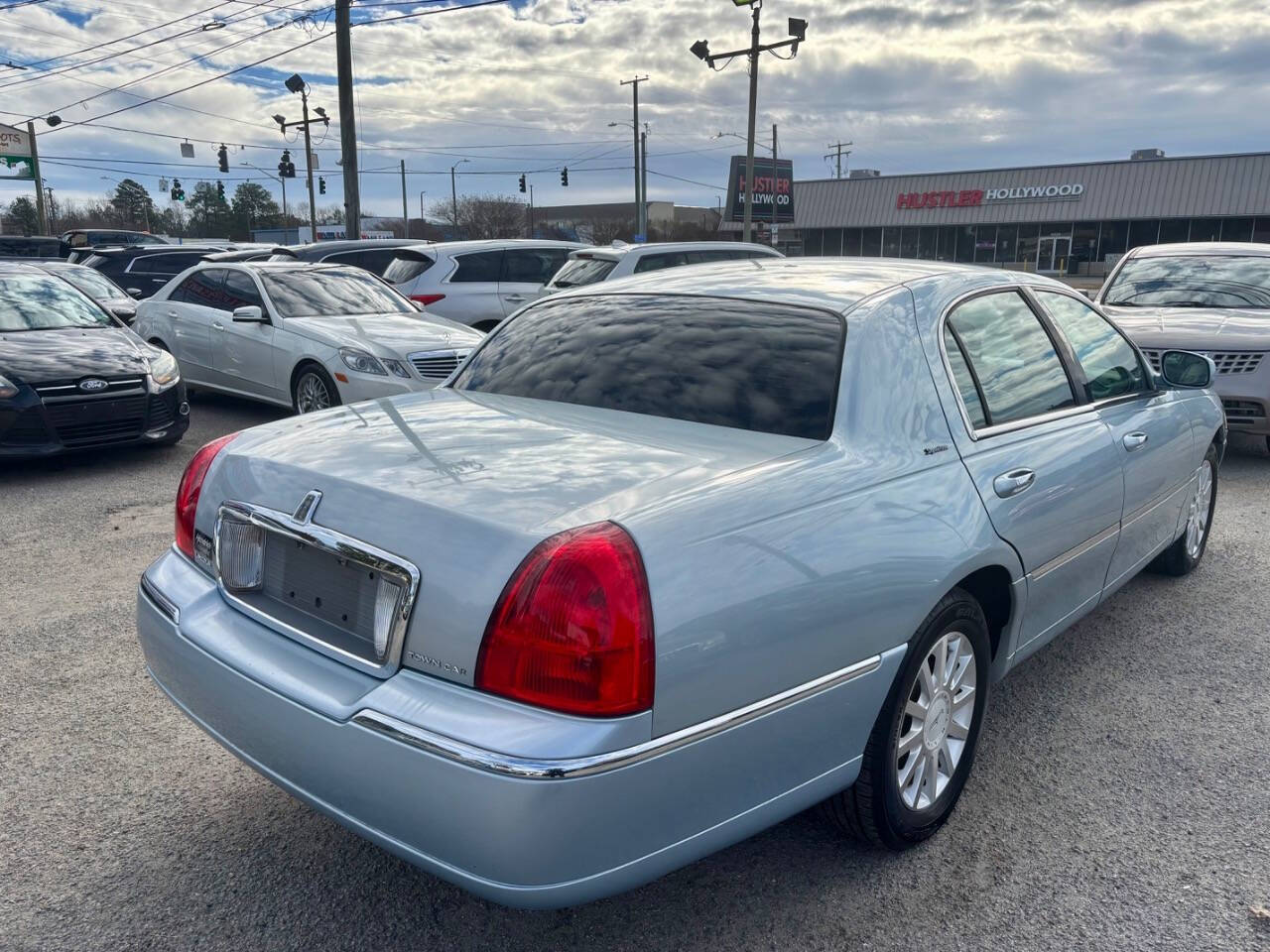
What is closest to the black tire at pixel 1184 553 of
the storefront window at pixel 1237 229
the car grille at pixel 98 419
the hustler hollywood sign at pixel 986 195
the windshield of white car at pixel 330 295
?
the car grille at pixel 98 419

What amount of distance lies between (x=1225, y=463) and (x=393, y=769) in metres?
7.90

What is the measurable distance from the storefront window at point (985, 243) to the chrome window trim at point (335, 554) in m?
53.7

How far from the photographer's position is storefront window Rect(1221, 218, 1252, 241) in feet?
147

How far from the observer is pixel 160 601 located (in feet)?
9.17

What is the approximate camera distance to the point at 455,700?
6.72ft

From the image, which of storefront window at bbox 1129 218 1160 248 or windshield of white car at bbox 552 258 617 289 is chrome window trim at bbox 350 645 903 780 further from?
storefront window at bbox 1129 218 1160 248

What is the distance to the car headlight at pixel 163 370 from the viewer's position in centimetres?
774

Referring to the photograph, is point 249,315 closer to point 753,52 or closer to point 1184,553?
point 1184,553

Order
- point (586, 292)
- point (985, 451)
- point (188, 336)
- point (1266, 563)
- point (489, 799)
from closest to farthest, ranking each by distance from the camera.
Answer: point (489, 799) → point (985, 451) → point (586, 292) → point (1266, 563) → point (188, 336)

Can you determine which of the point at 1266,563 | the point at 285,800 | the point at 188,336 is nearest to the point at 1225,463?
the point at 1266,563

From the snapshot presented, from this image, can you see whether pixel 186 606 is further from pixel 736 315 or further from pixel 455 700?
pixel 736 315

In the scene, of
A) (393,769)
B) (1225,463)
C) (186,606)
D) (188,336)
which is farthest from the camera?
(188,336)

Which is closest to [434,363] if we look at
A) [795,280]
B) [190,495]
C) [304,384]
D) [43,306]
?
[304,384]

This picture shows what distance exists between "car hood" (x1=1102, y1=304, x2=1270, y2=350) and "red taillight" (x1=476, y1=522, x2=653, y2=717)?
21.4 feet
